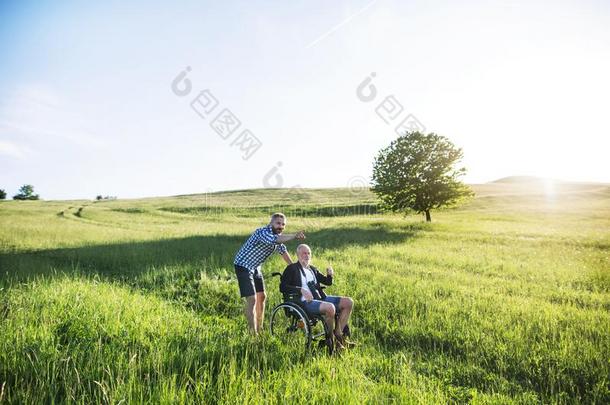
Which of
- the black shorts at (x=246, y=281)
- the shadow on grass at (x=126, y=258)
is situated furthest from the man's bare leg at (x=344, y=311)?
the shadow on grass at (x=126, y=258)

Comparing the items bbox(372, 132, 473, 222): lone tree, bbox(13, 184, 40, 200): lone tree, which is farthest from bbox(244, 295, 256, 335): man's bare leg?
bbox(13, 184, 40, 200): lone tree

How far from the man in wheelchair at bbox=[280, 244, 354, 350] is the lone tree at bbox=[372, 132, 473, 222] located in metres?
23.0

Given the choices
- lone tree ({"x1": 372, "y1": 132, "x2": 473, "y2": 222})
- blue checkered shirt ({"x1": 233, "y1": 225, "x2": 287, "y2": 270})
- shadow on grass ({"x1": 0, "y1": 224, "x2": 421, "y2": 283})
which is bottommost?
shadow on grass ({"x1": 0, "y1": 224, "x2": 421, "y2": 283})

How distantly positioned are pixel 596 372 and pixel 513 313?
2.16m

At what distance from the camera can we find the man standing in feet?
19.6

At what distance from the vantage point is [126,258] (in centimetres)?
1307

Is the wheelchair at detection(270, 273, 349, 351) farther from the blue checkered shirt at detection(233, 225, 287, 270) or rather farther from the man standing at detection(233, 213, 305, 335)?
the blue checkered shirt at detection(233, 225, 287, 270)

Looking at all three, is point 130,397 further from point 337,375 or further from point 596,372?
point 596,372

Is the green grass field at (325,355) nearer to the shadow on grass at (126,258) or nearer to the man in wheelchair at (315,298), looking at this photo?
the shadow on grass at (126,258)

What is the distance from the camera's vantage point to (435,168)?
→ 2791 centimetres

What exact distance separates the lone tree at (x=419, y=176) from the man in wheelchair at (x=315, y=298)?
23.0 meters

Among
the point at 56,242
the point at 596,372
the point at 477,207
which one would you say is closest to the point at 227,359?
the point at 596,372

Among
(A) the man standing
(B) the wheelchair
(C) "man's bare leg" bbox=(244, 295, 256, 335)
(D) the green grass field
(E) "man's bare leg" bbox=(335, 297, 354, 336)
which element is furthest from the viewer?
(A) the man standing

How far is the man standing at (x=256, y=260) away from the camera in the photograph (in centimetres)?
597
